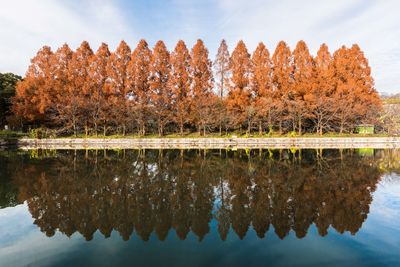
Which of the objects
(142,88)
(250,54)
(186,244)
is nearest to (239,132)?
(250,54)

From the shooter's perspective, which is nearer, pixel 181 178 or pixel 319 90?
pixel 181 178

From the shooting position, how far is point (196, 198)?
942 centimetres

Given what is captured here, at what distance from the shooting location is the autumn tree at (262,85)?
34406 millimetres

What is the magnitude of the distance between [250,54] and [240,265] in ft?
118

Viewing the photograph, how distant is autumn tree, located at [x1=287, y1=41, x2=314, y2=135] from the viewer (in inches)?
1366

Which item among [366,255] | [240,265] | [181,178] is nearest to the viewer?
[240,265]

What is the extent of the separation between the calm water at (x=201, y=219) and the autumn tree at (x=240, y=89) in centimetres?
2141

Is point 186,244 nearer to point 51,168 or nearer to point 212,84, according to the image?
point 51,168

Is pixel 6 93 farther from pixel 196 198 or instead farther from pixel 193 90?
pixel 196 198

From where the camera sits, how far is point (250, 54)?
38.3 m

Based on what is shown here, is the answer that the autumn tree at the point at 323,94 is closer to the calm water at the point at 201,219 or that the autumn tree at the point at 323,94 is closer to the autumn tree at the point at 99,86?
the calm water at the point at 201,219

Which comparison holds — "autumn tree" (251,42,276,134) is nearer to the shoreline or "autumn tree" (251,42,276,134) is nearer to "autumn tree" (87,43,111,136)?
the shoreline

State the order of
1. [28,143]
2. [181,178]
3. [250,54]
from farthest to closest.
Answer: 1. [250,54]
2. [28,143]
3. [181,178]

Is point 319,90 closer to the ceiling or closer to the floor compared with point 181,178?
closer to the ceiling
